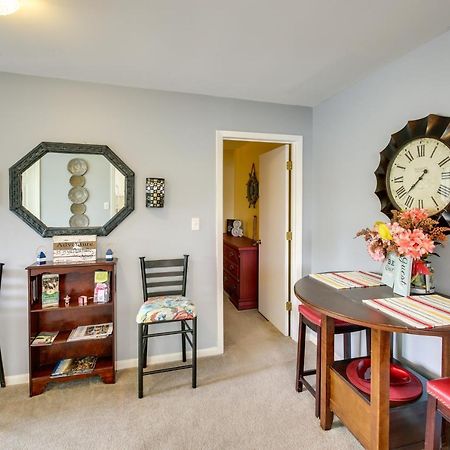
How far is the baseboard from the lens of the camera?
2342 millimetres

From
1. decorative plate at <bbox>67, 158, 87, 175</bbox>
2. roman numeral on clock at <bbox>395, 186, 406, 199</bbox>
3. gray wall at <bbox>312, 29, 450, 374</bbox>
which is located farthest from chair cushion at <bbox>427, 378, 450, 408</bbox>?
decorative plate at <bbox>67, 158, 87, 175</bbox>

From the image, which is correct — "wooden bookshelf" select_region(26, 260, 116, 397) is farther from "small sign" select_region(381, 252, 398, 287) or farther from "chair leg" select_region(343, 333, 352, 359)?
"small sign" select_region(381, 252, 398, 287)

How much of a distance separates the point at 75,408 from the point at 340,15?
112 inches

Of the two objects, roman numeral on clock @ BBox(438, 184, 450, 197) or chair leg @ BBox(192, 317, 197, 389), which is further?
chair leg @ BBox(192, 317, 197, 389)

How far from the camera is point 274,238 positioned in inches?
132

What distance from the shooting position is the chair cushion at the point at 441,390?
121 centimetres

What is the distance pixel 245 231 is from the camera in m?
4.84

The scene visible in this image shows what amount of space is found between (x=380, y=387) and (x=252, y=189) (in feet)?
10.6

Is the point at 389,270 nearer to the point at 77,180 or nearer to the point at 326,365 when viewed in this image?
the point at 326,365

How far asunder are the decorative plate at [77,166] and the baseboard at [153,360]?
1587mm

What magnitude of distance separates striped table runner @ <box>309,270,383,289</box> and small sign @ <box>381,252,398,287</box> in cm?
5

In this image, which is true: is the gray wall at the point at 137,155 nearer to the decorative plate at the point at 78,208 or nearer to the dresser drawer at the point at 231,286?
the decorative plate at the point at 78,208

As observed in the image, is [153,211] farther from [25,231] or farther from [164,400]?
[164,400]

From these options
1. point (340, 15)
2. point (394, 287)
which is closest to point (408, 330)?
point (394, 287)
